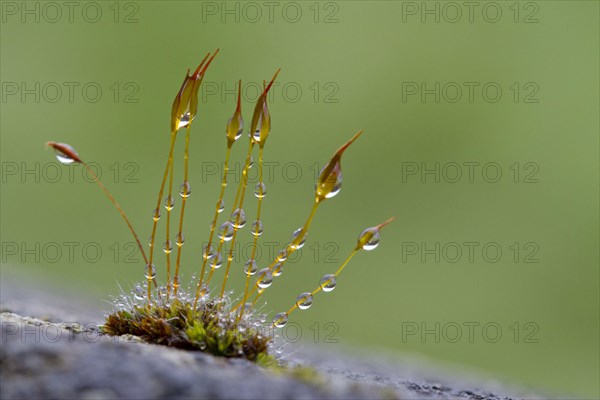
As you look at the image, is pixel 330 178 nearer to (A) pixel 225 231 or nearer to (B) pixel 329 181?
(B) pixel 329 181

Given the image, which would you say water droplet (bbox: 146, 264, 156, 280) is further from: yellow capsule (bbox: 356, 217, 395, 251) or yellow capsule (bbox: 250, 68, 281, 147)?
yellow capsule (bbox: 356, 217, 395, 251)

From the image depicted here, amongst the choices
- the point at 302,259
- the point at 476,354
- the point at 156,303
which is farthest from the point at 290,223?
the point at 156,303

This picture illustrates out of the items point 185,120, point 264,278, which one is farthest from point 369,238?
point 185,120

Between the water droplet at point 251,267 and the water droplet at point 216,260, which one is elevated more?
the water droplet at point 216,260

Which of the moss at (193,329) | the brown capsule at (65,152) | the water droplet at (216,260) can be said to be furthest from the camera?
the water droplet at (216,260)

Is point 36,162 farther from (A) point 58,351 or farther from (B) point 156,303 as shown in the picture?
(A) point 58,351

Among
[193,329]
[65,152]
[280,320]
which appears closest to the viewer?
[193,329]

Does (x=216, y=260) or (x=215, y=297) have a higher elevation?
(x=216, y=260)

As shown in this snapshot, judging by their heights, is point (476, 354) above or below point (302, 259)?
below

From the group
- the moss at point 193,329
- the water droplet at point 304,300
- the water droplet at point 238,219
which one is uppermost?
the water droplet at point 238,219

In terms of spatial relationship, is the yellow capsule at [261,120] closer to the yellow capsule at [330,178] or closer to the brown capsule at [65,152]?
the yellow capsule at [330,178]

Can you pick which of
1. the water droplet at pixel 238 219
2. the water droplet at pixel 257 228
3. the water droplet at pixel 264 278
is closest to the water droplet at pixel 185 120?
the water droplet at pixel 238 219
